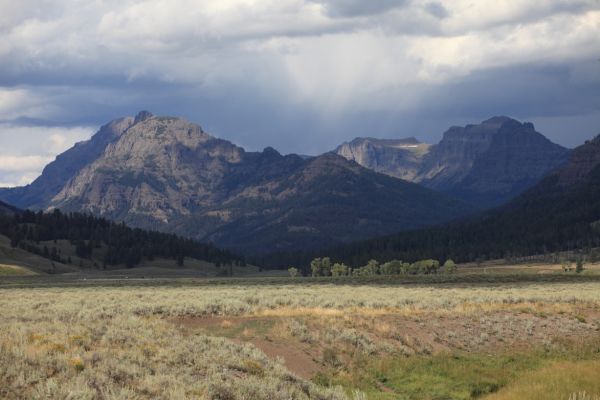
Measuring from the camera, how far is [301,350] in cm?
3200

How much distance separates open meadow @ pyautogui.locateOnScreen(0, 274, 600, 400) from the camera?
852 inches

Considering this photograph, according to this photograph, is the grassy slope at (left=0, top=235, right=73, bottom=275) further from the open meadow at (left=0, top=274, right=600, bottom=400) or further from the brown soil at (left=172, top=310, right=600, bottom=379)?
the brown soil at (left=172, top=310, right=600, bottom=379)

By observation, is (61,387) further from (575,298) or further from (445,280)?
(445,280)

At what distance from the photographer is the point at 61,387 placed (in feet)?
63.6

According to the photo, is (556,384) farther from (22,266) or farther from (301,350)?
(22,266)

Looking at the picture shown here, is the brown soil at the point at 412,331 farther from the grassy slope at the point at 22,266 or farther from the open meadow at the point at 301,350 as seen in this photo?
the grassy slope at the point at 22,266

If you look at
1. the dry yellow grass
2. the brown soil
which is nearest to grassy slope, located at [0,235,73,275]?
the brown soil

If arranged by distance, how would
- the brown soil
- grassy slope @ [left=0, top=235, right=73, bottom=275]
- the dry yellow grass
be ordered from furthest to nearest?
grassy slope @ [left=0, top=235, right=73, bottom=275]
the brown soil
the dry yellow grass

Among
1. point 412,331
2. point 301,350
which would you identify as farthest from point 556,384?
point 301,350

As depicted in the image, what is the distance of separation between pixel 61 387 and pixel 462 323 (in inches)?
1089

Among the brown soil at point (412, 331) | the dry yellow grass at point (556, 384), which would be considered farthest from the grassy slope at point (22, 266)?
the dry yellow grass at point (556, 384)

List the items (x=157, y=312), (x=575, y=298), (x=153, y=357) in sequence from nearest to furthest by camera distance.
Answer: (x=153, y=357)
(x=157, y=312)
(x=575, y=298)

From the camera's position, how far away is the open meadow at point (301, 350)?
21.6m

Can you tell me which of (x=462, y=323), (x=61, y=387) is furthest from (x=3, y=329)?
(x=462, y=323)
